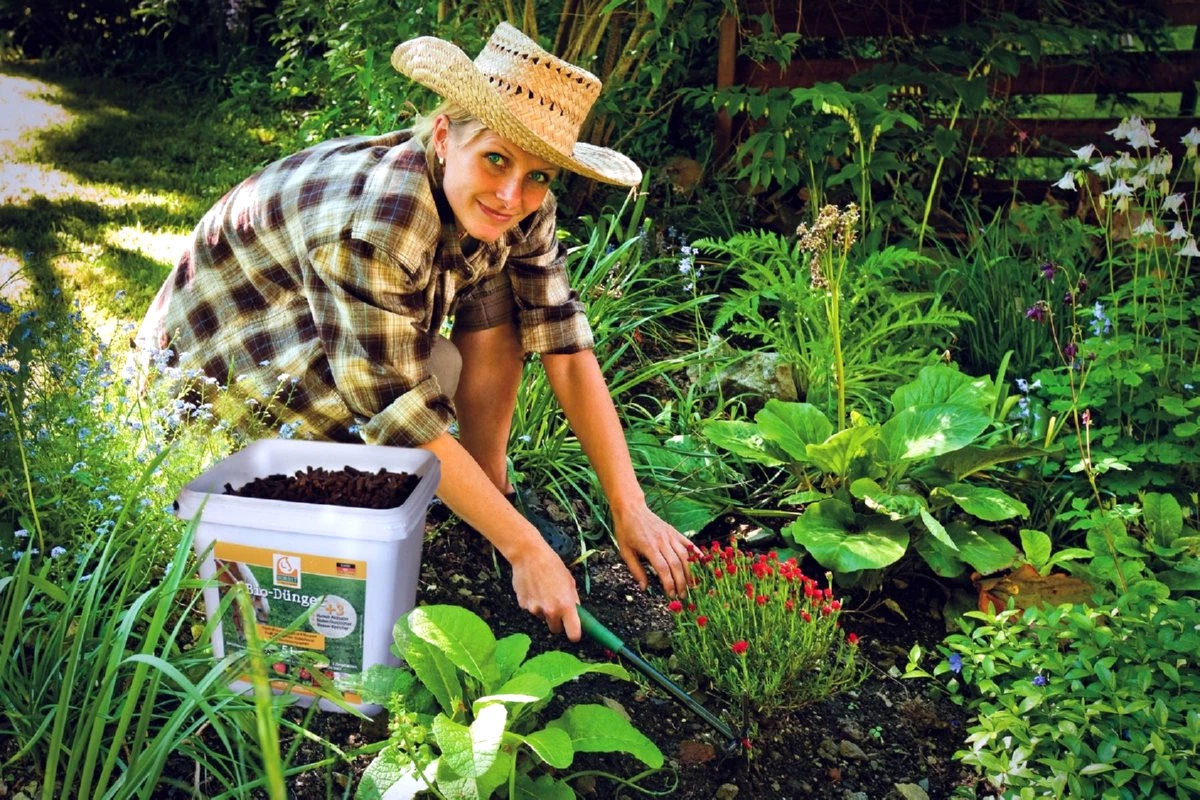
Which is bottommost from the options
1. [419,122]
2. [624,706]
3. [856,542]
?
A: [624,706]

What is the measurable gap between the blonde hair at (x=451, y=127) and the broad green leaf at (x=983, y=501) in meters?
1.25

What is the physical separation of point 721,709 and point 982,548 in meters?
0.70

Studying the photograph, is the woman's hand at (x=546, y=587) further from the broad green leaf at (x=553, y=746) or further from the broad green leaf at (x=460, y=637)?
the broad green leaf at (x=553, y=746)

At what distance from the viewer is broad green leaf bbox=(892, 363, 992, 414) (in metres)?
2.51

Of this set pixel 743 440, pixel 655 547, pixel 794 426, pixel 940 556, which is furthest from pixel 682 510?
pixel 940 556

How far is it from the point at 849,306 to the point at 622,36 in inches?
65.8

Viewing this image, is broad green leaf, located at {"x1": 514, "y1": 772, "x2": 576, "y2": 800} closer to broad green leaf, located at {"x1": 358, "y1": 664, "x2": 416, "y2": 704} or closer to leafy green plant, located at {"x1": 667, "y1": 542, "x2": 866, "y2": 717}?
broad green leaf, located at {"x1": 358, "y1": 664, "x2": 416, "y2": 704}

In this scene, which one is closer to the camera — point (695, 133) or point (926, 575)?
point (926, 575)

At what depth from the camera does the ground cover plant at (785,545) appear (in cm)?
171

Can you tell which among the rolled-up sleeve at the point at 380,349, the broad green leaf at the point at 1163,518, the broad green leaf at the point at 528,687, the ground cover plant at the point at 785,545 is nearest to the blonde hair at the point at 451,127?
the rolled-up sleeve at the point at 380,349

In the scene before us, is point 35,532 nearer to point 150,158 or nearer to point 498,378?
point 498,378

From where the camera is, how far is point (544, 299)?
7.89ft

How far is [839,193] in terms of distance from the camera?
396cm

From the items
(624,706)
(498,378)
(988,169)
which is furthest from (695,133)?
(624,706)
